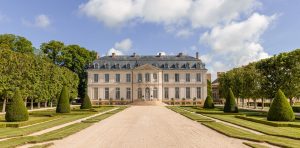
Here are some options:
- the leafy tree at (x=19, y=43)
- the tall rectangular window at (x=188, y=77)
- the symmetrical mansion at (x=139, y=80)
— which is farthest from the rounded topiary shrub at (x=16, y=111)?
the tall rectangular window at (x=188, y=77)

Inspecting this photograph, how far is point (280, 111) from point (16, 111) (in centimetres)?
1682

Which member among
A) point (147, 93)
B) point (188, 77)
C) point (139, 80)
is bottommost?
point (147, 93)

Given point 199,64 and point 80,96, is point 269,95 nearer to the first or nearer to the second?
point 199,64

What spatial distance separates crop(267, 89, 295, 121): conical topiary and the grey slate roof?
3856cm

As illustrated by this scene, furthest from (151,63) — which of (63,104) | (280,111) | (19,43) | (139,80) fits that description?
(280,111)

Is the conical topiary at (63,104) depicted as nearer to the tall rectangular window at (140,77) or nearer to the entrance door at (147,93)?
the tall rectangular window at (140,77)

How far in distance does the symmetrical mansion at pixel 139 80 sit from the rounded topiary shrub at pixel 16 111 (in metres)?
38.0

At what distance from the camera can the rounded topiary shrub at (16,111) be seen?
2025cm

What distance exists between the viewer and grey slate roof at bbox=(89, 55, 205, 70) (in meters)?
59.3

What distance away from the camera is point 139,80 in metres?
58.4

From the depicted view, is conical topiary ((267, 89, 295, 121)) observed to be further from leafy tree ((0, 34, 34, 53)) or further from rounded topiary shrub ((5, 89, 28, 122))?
leafy tree ((0, 34, 34, 53))

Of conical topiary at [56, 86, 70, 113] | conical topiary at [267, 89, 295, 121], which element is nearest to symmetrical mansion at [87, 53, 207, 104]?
conical topiary at [56, 86, 70, 113]

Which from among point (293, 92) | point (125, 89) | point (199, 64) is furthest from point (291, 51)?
point (125, 89)

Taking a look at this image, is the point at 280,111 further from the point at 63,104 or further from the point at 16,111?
the point at 63,104
